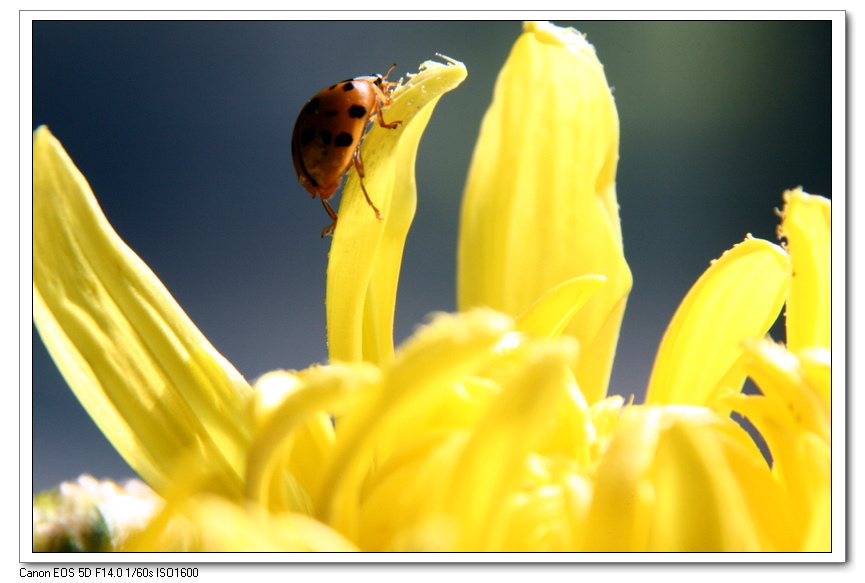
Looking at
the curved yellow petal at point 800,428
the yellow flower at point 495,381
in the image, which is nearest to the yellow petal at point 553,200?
the yellow flower at point 495,381

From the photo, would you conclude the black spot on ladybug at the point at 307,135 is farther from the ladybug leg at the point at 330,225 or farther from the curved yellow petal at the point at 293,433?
the curved yellow petal at the point at 293,433

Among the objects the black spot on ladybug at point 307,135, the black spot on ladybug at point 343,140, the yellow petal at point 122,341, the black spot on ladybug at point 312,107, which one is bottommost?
the yellow petal at point 122,341

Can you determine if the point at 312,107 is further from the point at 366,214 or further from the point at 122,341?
the point at 122,341

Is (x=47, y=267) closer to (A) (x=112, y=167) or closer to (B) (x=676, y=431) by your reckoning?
(A) (x=112, y=167)

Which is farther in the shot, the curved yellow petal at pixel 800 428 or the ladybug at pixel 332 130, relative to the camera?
the ladybug at pixel 332 130

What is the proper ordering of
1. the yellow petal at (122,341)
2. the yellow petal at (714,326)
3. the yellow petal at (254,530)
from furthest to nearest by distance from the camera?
the yellow petal at (714,326) → the yellow petal at (122,341) → the yellow petal at (254,530)

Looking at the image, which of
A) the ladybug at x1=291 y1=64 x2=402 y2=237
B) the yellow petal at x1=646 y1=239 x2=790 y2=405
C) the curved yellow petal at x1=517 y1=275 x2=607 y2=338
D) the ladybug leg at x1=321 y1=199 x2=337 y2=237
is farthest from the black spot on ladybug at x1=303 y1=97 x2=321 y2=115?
the yellow petal at x1=646 y1=239 x2=790 y2=405

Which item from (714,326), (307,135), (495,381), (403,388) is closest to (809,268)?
(714,326)
